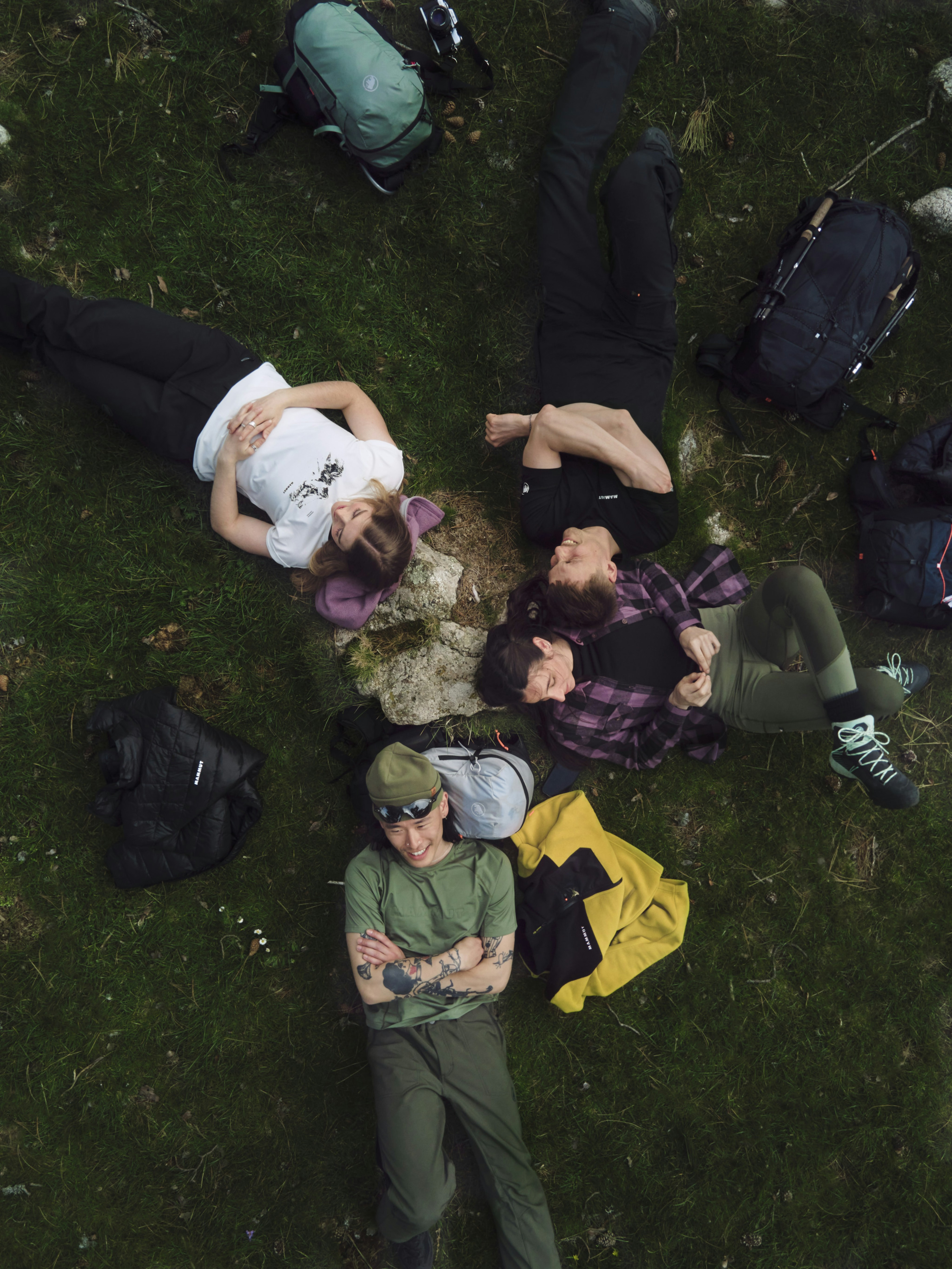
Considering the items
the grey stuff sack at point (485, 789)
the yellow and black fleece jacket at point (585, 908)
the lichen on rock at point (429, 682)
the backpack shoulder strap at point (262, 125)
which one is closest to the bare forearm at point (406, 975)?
the yellow and black fleece jacket at point (585, 908)

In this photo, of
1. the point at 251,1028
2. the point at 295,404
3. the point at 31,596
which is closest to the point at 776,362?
the point at 295,404

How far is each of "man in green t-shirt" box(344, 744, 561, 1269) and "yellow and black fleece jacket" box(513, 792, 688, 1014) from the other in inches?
14.1

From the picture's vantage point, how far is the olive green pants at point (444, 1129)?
487 cm

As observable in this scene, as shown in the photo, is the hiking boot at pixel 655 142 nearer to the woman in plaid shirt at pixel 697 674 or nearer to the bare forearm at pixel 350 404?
the bare forearm at pixel 350 404

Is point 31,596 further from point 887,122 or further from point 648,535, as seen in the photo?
point 887,122

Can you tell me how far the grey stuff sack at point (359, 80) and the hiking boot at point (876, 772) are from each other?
5.23 meters

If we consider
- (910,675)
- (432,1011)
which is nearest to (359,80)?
(910,675)

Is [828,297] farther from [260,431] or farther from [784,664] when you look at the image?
[260,431]

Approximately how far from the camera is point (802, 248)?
17.3 ft

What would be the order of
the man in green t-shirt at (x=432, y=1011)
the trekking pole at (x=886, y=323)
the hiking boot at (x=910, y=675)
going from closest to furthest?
the man in green t-shirt at (x=432, y=1011) → the trekking pole at (x=886, y=323) → the hiking boot at (x=910, y=675)

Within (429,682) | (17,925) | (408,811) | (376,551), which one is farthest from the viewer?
(429,682)

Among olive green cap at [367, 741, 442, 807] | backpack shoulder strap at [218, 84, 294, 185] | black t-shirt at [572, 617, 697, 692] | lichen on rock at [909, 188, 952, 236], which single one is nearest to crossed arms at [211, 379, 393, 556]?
olive green cap at [367, 741, 442, 807]

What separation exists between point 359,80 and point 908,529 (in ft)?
16.9

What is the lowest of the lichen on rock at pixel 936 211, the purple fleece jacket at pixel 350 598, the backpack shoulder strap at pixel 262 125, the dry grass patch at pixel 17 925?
the dry grass patch at pixel 17 925
